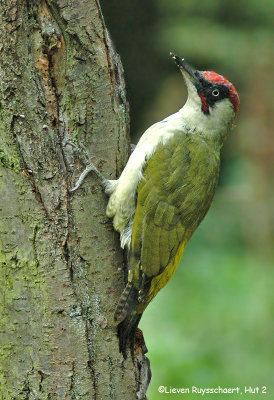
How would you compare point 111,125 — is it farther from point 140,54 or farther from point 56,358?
point 140,54

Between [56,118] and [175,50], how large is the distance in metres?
5.41

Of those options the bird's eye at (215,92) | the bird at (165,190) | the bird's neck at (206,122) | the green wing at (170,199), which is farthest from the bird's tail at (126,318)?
the bird's eye at (215,92)

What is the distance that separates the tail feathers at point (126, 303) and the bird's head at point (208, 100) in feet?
3.93

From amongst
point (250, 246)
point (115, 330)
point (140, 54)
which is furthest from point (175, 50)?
point (115, 330)

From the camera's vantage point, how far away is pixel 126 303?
281 cm

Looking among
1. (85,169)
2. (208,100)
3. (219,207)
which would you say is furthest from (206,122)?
(219,207)

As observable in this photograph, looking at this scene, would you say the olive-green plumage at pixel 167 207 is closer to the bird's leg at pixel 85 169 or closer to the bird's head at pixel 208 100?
the bird's head at pixel 208 100

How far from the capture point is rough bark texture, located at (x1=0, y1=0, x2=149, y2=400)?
2.58 m

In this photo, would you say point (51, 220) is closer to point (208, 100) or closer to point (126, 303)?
point (126, 303)

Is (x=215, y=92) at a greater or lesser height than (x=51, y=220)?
greater

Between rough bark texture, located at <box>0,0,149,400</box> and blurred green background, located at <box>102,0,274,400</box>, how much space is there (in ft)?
5.45

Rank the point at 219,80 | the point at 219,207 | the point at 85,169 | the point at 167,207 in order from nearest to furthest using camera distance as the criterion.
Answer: the point at 85,169 < the point at 167,207 < the point at 219,80 < the point at 219,207

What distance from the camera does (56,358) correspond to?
2623 mm

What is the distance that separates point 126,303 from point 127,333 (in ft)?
0.47
